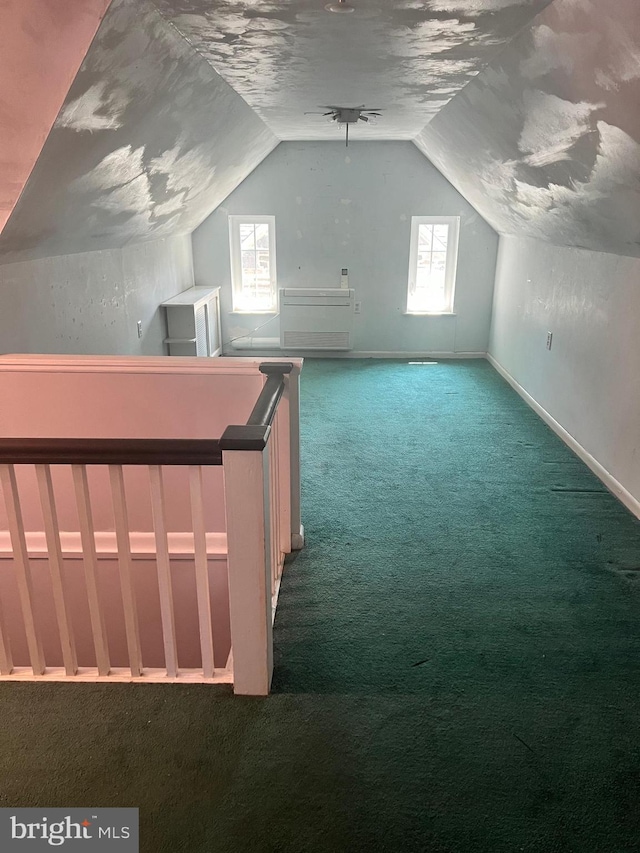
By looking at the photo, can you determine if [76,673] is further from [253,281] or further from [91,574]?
[253,281]

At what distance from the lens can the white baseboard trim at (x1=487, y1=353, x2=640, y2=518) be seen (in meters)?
3.14

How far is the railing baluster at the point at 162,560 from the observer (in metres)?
1.57

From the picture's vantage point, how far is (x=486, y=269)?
20.1 ft

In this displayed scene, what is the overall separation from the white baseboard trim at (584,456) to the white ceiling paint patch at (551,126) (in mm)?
1715

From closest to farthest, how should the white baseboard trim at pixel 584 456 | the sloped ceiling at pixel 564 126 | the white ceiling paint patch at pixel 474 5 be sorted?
the sloped ceiling at pixel 564 126 → the white ceiling paint patch at pixel 474 5 → the white baseboard trim at pixel 584 456

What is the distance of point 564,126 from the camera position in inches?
104

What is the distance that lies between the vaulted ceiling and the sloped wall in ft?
0.08

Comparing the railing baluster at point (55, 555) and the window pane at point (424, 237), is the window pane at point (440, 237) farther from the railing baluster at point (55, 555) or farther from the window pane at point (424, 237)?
→ the railing baluster at point (55, 555)

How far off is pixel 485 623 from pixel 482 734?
56 centimetres

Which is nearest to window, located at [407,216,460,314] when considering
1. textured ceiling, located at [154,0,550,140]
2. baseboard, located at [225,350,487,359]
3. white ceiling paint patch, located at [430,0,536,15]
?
baseboard, located at [225,350,487,359]

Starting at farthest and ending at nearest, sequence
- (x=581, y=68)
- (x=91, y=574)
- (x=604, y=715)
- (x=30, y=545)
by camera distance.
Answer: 1. (x=30, y=545)
2. (x=581, y=68)
3. (x=604, y=715)
4. (x=91, y=574)

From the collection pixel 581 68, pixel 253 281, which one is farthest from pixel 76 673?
pixel 253 281

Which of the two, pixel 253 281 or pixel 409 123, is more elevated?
pixel 409 123

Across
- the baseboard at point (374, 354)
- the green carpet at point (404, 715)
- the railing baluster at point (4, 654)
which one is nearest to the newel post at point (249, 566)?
the green carpet at point (404, 715)
